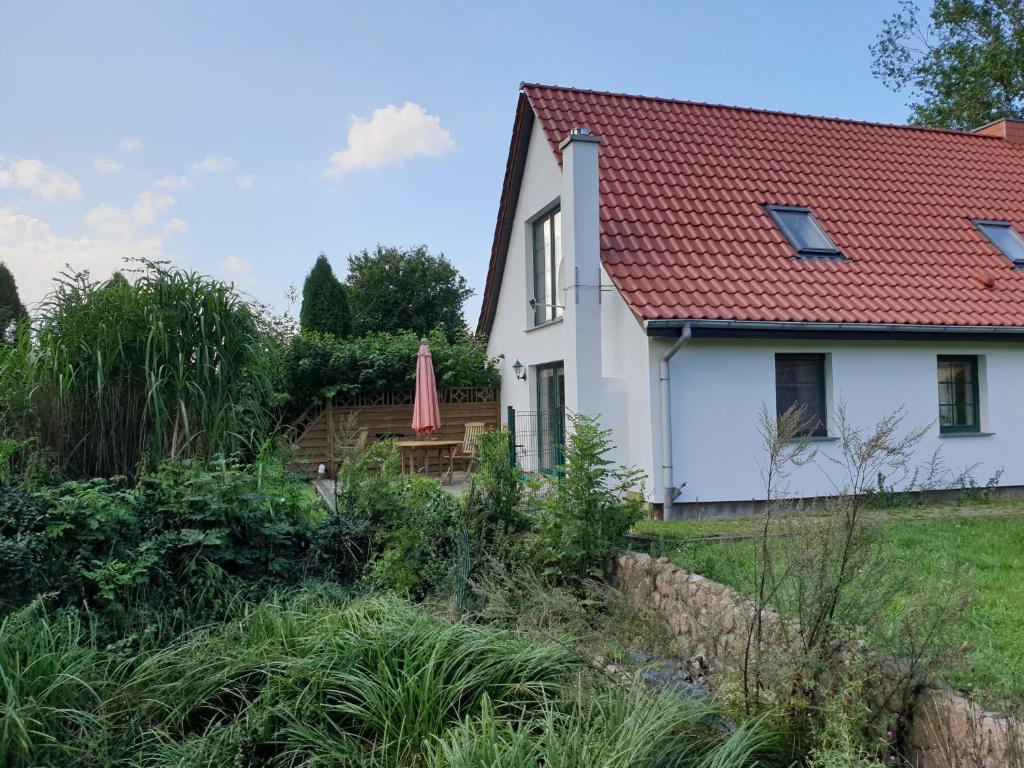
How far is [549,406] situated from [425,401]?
2.11 metres

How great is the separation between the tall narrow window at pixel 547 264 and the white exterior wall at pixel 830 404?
325cm

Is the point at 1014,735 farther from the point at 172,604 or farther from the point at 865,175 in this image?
the point at 865,175

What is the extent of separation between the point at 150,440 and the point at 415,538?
2052 millimetres

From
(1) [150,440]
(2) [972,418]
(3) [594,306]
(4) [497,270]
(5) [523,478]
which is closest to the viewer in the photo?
(1) [150,440]

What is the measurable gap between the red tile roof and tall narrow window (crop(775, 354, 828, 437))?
0.72 m

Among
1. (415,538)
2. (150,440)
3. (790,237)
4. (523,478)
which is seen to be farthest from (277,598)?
(790,237)

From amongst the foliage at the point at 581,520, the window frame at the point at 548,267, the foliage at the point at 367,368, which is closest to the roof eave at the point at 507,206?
the window frame at the point at 548,267

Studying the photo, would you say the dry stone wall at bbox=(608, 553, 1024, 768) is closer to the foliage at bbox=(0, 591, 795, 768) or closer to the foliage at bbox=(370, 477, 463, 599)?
the foliage at bbox=(0, 591, 795, 768)

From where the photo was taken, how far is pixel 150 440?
5.77m

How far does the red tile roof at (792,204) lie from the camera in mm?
10359

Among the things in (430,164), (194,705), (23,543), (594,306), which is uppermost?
(430,164)

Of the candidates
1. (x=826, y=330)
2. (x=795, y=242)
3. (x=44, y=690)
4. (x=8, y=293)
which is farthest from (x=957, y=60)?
(x=8, y=293)

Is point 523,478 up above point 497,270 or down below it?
below

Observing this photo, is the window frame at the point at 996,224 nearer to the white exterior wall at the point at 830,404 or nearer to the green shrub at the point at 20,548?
the white exterior wall at the point at 830,404
